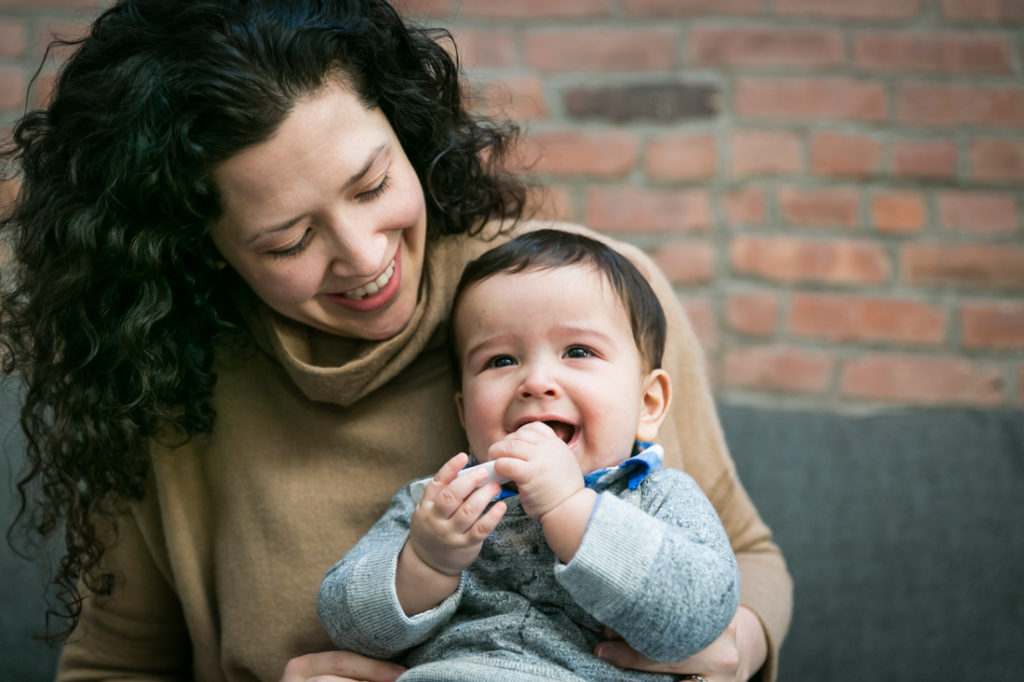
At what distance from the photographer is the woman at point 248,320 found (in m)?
1.17

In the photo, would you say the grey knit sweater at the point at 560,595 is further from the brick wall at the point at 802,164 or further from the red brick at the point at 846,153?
the red brick at the point at 846,153

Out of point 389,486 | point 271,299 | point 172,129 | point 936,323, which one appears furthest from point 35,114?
point 936,323

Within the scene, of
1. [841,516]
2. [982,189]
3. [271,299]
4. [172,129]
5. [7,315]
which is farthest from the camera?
[982,189]

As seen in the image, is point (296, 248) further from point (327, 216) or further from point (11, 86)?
point (11, 86)

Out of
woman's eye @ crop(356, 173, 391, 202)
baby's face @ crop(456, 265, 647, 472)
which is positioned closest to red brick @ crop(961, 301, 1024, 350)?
baby's face @ crop(456, 265, 647, 472)

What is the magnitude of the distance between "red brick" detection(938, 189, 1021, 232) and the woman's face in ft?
4.75

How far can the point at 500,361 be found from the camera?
123 centimetres

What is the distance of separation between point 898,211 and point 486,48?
103cm

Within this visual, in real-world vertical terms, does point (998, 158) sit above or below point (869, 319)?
above

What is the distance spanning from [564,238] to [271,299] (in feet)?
1.31

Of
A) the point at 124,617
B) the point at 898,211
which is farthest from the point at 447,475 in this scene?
the point at 898,211

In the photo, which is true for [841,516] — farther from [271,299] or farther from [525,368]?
[271,299]

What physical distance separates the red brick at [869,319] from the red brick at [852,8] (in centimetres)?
64

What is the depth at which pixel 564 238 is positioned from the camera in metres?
1.30
